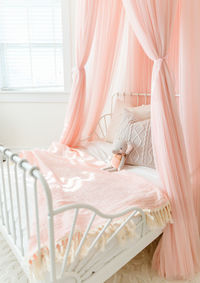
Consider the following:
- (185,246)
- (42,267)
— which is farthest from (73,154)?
(42,267)

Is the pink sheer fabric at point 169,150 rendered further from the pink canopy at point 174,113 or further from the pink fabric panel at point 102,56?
the pink fabric panel at point 102,56

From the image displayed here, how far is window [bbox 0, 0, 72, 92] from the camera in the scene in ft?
11.2

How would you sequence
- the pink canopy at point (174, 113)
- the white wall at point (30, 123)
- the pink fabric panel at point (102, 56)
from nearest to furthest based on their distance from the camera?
1. the pink canopy at point (174, 113)
2. the pink fabric panel at point (102, 56)
3. the white wall at point (30, 123)

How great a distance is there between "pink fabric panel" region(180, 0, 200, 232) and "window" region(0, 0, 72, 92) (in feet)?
6.25

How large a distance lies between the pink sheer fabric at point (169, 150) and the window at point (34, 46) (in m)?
1.96

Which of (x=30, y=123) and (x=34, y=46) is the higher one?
(x=34, y=46)

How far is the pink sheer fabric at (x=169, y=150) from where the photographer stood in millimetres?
1647

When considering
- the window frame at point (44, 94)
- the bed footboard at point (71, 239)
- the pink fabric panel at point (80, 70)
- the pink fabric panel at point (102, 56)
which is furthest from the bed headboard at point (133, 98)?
the bed footboard at point (71, 239)

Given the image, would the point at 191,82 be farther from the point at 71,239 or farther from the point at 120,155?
the point at 71,239

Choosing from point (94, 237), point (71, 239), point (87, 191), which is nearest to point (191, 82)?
point (87, 191)

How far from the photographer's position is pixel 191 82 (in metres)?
1.91

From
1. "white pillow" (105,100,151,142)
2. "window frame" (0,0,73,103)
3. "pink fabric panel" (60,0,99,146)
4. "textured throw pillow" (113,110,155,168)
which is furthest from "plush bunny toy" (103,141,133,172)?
"window frame" (0,0,73,103)

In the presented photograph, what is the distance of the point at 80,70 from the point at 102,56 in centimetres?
27

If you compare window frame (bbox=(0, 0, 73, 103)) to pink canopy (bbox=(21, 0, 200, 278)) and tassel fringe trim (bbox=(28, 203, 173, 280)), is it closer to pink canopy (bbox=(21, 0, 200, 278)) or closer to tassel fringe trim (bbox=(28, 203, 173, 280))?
pink canopy (bbox=(21, 0, 200, 278))
